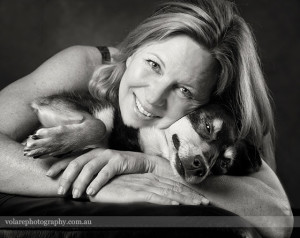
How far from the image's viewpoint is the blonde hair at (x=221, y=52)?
1.92 metres

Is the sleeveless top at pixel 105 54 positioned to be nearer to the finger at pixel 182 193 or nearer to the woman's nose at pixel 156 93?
the woman's nose at pixel 156 93

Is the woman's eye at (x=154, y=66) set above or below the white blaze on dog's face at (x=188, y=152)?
above

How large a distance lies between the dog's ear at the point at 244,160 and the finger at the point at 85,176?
2.44ft

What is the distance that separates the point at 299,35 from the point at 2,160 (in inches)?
85.1

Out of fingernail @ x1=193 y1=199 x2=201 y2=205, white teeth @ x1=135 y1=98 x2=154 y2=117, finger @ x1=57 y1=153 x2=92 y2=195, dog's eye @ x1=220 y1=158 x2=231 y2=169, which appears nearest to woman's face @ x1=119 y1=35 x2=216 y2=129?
white teeth @ x1=135 y1=98 x2=154 y2=117

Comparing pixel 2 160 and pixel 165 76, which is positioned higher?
pixel 165 76

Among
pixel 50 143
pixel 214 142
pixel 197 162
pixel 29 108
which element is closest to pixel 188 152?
pixel 197 162

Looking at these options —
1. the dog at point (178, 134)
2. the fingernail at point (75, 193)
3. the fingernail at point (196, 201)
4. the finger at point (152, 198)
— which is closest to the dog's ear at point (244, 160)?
the dog at point (178, 134)

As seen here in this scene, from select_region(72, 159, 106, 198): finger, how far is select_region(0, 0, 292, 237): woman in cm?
3

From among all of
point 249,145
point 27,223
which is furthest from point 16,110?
point 249,145

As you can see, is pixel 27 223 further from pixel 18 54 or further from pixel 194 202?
pixel 18 54

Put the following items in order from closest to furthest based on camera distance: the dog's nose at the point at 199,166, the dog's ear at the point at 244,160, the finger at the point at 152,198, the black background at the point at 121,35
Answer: the finger at the point at 152,198 < the dog's nose at the point at 199,166 < the dog's ear at the point at 244,160 < the black background at the point at 121,35

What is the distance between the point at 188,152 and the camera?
6.47 feet

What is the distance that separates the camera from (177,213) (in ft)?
4.08
